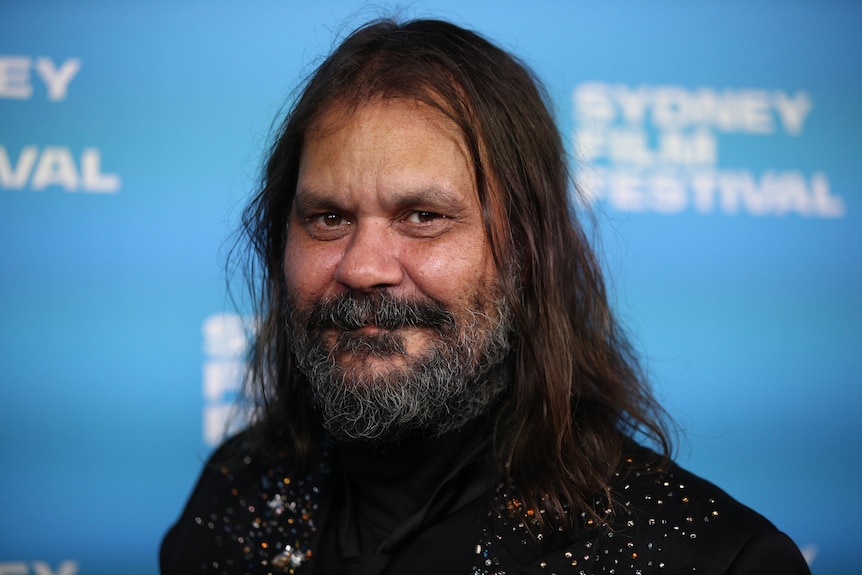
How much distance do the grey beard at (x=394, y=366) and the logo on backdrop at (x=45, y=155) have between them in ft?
3.78

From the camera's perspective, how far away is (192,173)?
246 centimetres

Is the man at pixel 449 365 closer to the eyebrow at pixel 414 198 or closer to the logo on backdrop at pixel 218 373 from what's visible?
the eyebrow at pixel 414 198

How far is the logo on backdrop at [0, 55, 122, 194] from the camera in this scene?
2416 millimetres

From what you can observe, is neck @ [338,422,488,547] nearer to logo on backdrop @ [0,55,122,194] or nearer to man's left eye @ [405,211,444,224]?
man's left eye @ [405,211,444,224]

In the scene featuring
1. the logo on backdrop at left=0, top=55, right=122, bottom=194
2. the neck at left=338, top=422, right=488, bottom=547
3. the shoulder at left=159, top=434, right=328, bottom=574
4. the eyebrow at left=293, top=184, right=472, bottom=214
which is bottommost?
the shoulder at left=159, top=434, right=328, bottom=574

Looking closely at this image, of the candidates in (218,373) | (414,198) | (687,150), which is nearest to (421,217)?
(414,198)

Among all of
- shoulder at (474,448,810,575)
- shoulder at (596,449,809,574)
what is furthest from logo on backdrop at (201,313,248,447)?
shoulder at (596,449,809,574)

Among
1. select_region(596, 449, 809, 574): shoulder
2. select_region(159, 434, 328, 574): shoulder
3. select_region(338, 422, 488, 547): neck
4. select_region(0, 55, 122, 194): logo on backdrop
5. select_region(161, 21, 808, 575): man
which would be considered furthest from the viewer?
select_region(0, 55, 122, 194): logo on backdrop

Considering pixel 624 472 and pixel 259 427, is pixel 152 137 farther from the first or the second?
pixel 624 472

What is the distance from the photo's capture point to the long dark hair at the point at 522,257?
1.57 metres

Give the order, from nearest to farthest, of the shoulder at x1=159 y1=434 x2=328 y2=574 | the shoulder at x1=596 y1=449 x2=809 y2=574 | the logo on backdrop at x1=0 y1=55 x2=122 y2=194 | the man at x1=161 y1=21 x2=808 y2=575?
1. the shoulder at x1=596 y1=449 x2=809 y2=574
2. the man at x1=161 y1=21 x2=808 y2=575
3. the shoulder at x1=159 y1=434 x2=328 y2=574
4. the logo on backdrop at x1=0 y1=55 x2=122 y2=194

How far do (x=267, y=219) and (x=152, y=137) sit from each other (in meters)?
0.78

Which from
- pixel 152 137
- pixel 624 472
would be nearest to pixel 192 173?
pixel 152 137

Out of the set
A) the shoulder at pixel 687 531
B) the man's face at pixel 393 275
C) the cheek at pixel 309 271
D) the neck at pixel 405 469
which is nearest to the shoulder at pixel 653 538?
the shoulder at pixel 687 531
